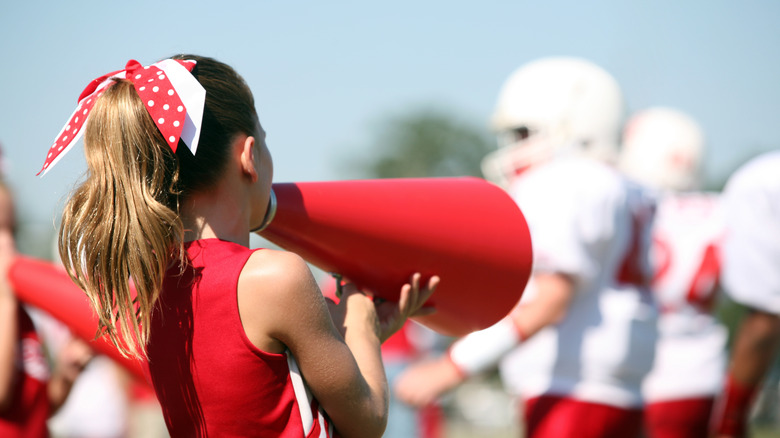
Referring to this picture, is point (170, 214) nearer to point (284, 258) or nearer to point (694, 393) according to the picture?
point (284, 258)

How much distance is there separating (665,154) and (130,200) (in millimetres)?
4467

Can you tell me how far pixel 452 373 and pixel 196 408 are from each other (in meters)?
1.59

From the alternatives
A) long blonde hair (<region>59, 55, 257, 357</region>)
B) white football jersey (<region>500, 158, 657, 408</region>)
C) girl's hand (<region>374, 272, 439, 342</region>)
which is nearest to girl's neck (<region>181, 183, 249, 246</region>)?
long blonde hair (<region>59, 55, 257, 357</region>)

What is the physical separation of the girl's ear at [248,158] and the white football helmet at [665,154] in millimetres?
4127

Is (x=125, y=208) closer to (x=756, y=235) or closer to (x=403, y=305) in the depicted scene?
(x=403, y=305)

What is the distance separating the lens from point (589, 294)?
298 centimetres

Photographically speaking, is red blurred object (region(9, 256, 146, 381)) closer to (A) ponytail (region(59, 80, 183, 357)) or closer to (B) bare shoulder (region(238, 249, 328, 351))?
(A) ponytail (region(59, 80, 183, 357))

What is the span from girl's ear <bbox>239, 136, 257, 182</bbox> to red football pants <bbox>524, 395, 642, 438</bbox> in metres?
1.87

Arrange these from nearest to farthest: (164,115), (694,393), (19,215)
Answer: (164,115) → (19,215) → (694,393)

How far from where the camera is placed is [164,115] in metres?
1.33

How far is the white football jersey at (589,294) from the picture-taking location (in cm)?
289

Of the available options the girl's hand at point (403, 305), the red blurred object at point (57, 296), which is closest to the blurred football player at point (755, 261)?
the girl's hand at point (403, 305)

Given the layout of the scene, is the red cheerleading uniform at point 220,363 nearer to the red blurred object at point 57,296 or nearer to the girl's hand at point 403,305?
the girl's hand at point 403,305

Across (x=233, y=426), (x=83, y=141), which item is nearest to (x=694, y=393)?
(x=233, y=426)
